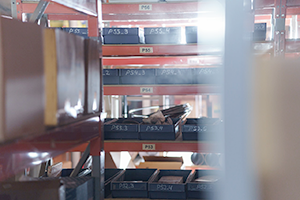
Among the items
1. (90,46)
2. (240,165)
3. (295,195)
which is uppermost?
(90,46)

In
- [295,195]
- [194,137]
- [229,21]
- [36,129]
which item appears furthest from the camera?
[194,137]

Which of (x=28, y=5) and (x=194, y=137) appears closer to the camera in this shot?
(x=194, y=137)

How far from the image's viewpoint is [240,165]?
0.98 meters

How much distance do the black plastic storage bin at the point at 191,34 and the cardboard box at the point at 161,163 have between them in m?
1.17

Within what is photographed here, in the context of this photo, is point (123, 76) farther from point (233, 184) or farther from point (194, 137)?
point (233, 184)

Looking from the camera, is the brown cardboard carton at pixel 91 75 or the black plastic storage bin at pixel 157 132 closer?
the brown cardboard carton at pixel 91 75

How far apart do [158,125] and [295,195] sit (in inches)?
44.5

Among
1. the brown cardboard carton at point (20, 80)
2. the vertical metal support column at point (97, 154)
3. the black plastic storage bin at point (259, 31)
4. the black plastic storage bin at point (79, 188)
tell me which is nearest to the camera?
the brown cardboard carton at point (20, 80)

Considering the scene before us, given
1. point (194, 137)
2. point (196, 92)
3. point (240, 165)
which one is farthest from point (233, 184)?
point (196, 92)

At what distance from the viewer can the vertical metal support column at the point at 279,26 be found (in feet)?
6.58

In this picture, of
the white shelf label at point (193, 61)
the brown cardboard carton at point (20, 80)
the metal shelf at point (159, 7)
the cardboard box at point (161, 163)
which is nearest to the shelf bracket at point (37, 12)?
the metal shelf at point (159, 7)

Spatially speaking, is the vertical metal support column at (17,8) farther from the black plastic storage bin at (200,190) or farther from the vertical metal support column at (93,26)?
the black plastic storage bin at (200,190)

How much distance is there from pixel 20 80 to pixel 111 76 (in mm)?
1623

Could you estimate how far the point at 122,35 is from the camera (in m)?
2.27
